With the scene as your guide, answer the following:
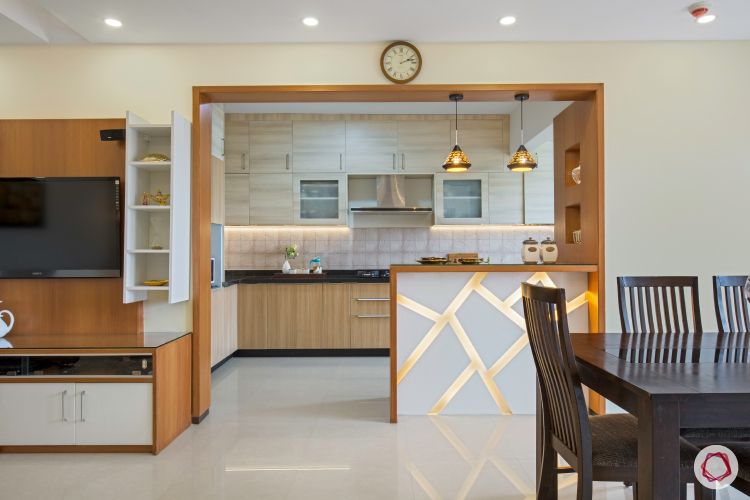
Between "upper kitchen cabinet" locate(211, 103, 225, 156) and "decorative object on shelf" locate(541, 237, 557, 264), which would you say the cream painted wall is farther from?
"upper kitchen cabinet" locate(211, 103, 225, 156)

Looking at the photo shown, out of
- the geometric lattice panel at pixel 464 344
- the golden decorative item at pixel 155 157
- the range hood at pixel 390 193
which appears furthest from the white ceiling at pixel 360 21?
the range hood at pixel 390 193

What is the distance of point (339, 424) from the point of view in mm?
3635

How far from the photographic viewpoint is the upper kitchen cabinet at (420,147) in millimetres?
6445

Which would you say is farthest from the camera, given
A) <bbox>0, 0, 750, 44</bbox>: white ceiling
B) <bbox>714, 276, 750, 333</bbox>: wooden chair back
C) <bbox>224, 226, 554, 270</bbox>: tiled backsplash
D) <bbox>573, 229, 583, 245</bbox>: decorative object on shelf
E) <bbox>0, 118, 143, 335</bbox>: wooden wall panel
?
<bbox>224, 226, 554, 270</bbox>: tiled backsplash

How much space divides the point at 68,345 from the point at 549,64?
3730mm

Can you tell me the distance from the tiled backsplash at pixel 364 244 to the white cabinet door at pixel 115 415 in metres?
3.61

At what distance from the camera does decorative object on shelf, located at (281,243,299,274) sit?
6.43 meters

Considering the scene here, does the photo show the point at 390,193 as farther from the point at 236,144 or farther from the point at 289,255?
the point at 236,144

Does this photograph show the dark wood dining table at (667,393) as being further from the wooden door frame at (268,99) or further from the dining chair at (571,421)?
the wooden door frame at (268,99)

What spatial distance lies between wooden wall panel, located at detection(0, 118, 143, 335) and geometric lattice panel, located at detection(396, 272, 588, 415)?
201 centimetres

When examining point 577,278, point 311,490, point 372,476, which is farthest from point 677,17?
point 311,490

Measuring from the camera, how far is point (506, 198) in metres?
6.46

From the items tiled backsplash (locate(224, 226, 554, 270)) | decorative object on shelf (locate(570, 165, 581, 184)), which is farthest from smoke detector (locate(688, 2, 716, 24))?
tiled backsplash (locate(224, 226, 554, 270))

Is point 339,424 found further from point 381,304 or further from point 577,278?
point 381,304
